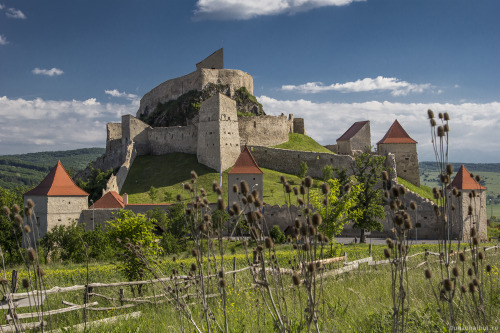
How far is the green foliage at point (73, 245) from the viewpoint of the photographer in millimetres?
27311

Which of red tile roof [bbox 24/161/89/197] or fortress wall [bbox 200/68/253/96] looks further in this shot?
fortress wall [bbox 200/68/253/96]

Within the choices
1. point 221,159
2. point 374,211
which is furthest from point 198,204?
point 221,159

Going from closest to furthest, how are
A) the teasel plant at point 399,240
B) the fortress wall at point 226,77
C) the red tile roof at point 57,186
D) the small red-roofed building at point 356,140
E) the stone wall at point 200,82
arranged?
→ the teasel plant at point 399,240 < the red tile roof at point 57,186 < the small red-roofed building at point 356,140 < the fortress wall at point 226,77 < the stone wall at point 200,82

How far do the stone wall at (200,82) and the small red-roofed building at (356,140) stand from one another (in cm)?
1823

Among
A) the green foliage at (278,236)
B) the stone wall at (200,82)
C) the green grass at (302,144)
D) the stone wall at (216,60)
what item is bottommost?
the green foliage at (278,236)

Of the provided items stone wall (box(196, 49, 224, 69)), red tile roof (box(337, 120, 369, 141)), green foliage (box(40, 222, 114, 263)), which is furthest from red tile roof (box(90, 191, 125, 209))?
stone wall (box(196, 49, 224, 69))

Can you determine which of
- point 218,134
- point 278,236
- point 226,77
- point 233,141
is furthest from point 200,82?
point 278,236

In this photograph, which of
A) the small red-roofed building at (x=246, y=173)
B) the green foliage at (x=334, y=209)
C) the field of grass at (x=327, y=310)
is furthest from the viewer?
the small red-roofed building at (x=246, y=173)

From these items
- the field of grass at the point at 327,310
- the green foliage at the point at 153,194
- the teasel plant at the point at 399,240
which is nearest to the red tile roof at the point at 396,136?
the green foliage at the point at 153,194

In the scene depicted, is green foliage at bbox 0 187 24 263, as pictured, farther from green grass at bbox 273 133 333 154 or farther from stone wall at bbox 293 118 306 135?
stone wall at bbox 293 118 306 135

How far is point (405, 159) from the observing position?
51.2 meters

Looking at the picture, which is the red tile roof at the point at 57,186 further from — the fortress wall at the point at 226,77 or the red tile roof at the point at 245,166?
the fortress wall at the point at 226,77

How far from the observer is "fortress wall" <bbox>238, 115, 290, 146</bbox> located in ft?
186

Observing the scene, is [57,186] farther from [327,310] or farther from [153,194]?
[327,310]
